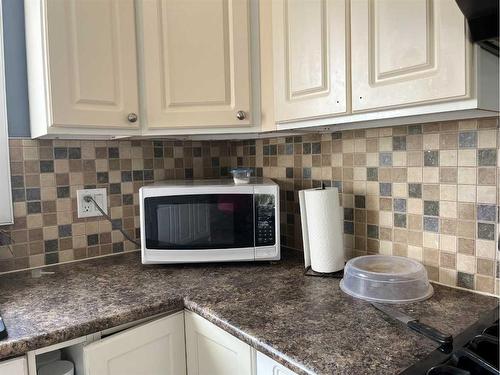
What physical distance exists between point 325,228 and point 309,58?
0.52 metres

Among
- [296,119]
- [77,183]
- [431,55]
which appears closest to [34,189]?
[77,183]

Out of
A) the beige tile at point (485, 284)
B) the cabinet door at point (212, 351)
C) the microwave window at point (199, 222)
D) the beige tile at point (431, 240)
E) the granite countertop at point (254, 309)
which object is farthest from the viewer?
the microwave window at point (199, 222)

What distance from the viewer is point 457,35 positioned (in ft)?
2.52

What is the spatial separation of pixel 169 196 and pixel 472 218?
36.8 inches

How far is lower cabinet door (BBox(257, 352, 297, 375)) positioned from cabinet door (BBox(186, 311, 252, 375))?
0.10 feet

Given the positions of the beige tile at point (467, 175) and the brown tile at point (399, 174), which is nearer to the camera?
the beige tile at point (467, 175)

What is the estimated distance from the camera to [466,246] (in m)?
1.05

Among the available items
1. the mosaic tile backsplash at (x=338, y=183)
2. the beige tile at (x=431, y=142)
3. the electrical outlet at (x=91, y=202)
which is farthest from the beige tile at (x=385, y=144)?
the electrical outlet at (x=91, y=202)

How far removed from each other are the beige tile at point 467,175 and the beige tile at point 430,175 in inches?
2.5

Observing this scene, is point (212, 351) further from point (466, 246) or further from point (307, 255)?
point (466, 246)

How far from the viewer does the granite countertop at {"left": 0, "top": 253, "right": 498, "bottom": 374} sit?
771mm

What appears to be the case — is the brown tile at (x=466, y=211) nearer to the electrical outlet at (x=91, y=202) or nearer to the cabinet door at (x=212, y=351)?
the cabinet door at (x=212, y=351)

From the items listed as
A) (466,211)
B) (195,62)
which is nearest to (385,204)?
(466,211)

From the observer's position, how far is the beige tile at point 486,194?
99 centimetres
